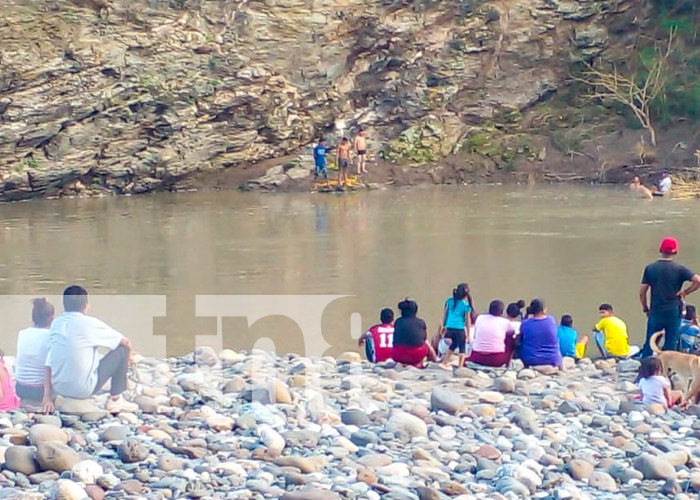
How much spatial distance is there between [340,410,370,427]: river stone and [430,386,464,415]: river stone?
67 cm

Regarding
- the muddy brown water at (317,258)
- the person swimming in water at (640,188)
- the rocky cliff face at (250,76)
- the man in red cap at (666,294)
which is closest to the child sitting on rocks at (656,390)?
the man in red cap at (666,294)

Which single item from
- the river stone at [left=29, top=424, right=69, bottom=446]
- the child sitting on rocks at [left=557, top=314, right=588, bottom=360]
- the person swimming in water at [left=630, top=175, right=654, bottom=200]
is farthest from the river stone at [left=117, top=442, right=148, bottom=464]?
the person swimming in water at [left=630, top=175, right=654, bottom=200]

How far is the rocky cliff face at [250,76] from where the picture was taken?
26.5 metres

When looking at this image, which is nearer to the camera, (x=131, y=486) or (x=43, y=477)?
(x=131, y=486)

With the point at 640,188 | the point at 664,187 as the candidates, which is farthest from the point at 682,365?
the point at 640,188

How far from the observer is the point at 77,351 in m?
8.21

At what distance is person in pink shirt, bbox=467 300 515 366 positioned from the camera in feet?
35.0

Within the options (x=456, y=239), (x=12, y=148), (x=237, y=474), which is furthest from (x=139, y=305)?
(x=12, y=148)

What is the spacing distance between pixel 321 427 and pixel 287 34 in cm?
2239

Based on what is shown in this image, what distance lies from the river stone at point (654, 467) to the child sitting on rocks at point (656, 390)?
172 centimetres

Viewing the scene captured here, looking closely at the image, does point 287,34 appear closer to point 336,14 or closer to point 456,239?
point 336,14

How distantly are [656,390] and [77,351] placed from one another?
14.1 feet

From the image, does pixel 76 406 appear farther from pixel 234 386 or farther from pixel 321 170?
pixel 321 170

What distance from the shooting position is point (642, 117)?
28516 millimetres
